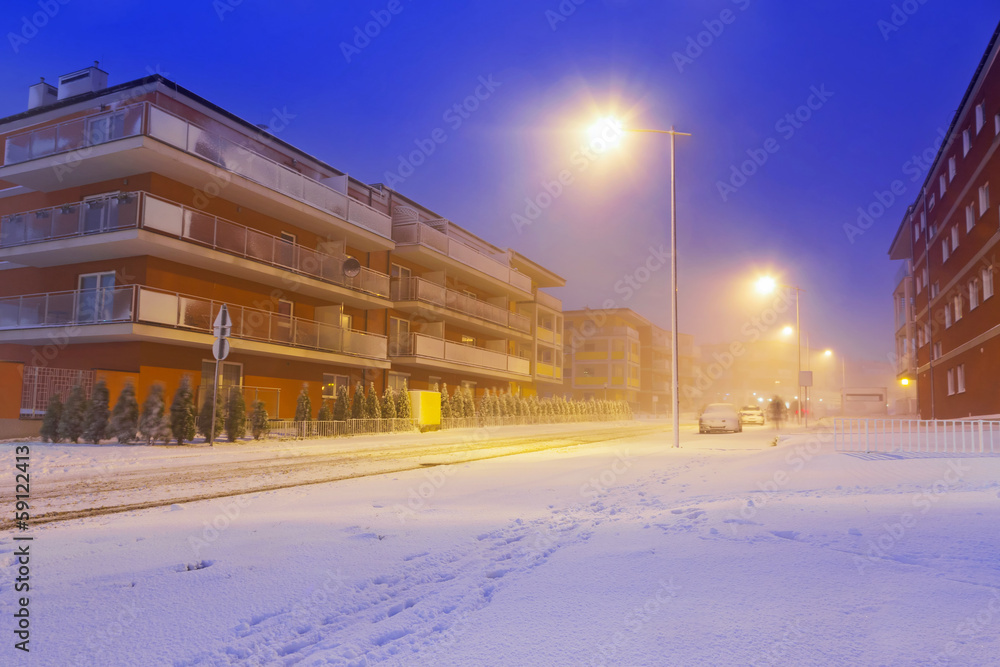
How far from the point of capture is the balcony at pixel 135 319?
66.1ft

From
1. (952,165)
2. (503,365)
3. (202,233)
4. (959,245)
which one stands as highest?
(952,165)

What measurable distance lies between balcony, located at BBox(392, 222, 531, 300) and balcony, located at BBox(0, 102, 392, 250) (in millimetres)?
8465

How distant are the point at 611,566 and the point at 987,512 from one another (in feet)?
12.7

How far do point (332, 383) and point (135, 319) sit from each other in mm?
11113

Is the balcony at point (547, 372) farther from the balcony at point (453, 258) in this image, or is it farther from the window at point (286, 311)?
the window at point (286, 311)

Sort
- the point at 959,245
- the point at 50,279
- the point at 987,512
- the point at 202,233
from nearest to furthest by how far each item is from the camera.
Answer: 1. the point at 987,512
2. the point at 202,233
3. the point at 50,279
4. the point at 959,245

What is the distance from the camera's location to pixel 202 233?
2228 centimetres

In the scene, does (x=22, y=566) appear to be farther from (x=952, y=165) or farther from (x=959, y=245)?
(x=952, y=165)

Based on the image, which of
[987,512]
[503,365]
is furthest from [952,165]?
[987,512]

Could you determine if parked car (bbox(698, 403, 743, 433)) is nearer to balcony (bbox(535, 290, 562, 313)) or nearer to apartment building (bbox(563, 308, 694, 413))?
balcony (bbox(535, 290, 562, 313))

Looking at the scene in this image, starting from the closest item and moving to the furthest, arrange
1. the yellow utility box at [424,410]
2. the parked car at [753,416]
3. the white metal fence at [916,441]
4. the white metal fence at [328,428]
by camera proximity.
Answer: the white metal fence at [916,441], the white metal fence at [328,428], the yellow utility box at [424,410], the parked car at [753,416]

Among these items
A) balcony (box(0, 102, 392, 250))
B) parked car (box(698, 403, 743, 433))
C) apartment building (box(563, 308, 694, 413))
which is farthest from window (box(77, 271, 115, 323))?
apartment building (box(563, 308, 694, 413))

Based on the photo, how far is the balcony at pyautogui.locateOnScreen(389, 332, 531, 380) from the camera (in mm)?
33906

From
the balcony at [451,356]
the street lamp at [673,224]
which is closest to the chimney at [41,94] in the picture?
the balcony at [451,356]
